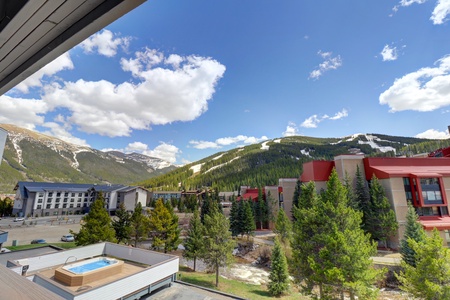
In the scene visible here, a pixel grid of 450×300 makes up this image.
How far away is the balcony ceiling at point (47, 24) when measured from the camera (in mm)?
1405

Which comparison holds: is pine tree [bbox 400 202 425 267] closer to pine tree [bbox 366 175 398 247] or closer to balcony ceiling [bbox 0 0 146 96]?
pine tree [bbox 366 175 398 247]

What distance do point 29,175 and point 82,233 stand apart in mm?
199511

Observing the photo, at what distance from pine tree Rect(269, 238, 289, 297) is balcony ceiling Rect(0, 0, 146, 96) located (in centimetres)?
2075

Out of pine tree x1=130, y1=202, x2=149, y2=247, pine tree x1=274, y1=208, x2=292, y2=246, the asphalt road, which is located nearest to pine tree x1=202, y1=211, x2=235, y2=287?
pine tree x1=130, y1=202, x2=149, y2=247

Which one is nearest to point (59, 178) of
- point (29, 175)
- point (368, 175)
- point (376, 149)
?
point (29, 175)

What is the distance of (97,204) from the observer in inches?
801

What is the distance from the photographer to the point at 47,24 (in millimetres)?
1570

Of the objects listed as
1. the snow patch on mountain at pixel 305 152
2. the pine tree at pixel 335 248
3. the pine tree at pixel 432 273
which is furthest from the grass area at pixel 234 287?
the snow patch on mountain at pixel 305 152

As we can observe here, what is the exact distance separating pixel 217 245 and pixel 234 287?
3.63m

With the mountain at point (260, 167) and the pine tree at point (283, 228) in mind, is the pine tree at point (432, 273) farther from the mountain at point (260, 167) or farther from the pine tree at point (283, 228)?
the mountain at point (260, 167)

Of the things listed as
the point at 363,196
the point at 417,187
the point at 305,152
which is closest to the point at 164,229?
the point at 363,196

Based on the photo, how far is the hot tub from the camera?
1266cm

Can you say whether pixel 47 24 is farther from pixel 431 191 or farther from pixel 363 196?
pixel 431 191

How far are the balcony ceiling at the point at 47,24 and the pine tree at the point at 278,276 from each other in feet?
68.1
